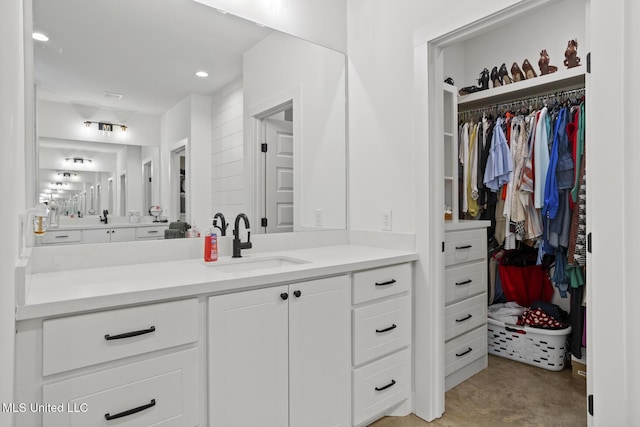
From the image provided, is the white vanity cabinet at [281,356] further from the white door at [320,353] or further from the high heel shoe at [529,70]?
the high heel shoe at [529,70]

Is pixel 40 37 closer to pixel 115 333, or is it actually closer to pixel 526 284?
pixel 115 333

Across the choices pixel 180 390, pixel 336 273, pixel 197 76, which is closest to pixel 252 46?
pixel 197 76

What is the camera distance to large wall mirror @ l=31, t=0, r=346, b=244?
1646mm

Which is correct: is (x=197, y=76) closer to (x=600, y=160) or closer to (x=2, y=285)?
(x=2, y=285)

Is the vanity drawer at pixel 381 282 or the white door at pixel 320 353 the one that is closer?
the white door at pixel 320 353

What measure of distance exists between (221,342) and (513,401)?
71.4 inches

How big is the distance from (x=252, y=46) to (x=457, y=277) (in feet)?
6.25

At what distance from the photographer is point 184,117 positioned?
2.00m

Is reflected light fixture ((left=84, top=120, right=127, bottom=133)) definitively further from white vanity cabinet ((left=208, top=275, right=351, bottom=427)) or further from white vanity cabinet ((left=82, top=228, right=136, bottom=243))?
white vanity cabinet ((left=208, top=275, right=351, bottom=427))

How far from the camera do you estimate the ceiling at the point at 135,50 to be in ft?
5.26

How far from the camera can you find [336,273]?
1745 millimetres

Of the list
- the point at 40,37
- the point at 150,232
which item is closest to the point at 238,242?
the point at 150,232

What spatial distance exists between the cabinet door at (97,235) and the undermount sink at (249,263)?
0.47 m

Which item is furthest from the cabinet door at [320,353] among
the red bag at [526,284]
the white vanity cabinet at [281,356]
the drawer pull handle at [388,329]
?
the red bag at [526,284]
